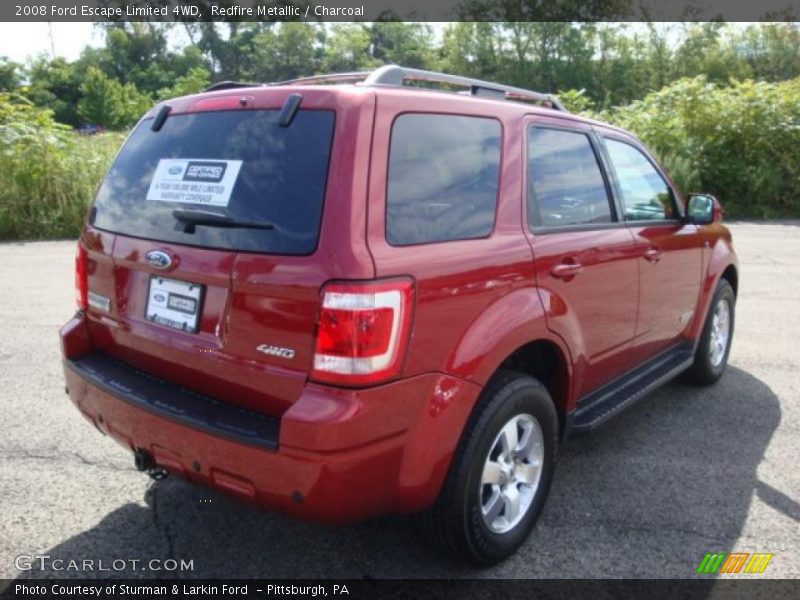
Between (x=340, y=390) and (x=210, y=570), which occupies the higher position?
(x=340, y=390)

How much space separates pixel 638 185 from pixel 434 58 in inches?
2292

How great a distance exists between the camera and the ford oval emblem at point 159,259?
7.97ft

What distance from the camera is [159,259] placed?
246cm

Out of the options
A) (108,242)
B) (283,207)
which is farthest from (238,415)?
(108,242)

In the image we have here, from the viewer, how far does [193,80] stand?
4519 centimetres

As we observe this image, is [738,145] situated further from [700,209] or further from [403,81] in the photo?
[403,81]

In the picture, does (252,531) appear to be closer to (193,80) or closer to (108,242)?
(108,242)

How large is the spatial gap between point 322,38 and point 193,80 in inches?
926

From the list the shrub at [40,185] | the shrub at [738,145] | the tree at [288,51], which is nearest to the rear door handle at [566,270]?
the shrub at [40,185]

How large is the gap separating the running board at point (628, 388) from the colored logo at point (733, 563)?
2.40ft

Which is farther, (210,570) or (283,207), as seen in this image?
(210,570)

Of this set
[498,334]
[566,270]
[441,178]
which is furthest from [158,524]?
[566,270]

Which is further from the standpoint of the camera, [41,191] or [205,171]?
[41,191]
